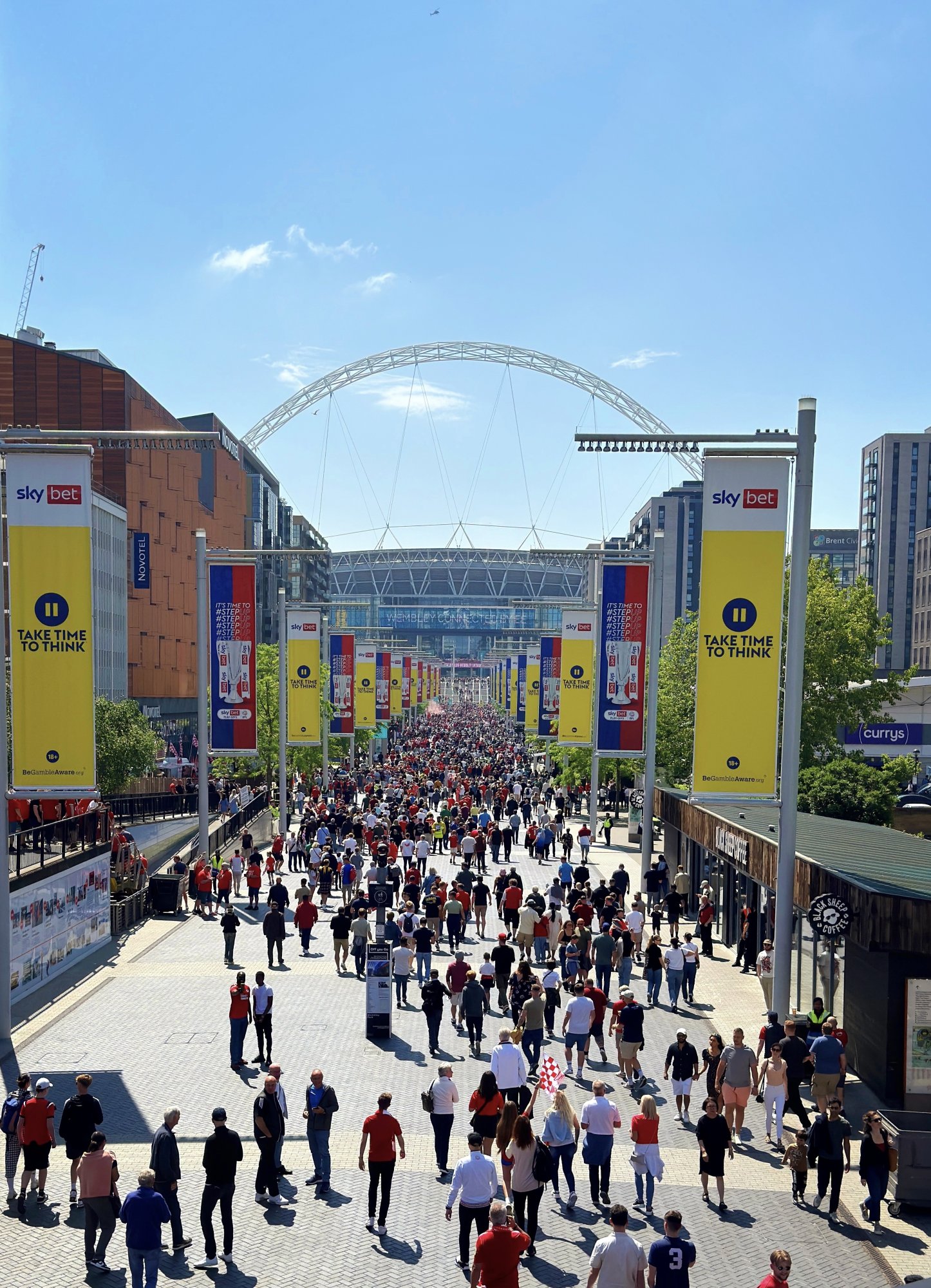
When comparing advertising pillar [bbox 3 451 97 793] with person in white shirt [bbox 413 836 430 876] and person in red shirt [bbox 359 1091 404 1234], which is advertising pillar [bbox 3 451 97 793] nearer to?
person in red shirt [bbox 359 1091 404 1234]

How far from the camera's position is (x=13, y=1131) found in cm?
1176

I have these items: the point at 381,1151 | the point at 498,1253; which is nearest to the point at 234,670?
the point at 381,1151

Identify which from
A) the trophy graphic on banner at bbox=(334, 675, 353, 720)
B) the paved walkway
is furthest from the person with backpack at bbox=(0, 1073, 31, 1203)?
the trophy graphic on banner at bbox=(334, 675, 353, 720)

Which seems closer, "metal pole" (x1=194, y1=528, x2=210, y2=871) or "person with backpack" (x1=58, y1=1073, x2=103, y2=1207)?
"person with backpack" (x1=58, y1=1073, x2=103, y2=1207)

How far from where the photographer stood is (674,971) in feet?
64.3

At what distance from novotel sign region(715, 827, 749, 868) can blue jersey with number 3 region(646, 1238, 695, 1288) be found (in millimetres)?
13624

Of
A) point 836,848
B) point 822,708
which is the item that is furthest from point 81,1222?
point 822,708

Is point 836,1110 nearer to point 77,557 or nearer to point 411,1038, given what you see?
point 411,1038

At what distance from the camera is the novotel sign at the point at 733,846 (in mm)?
22139

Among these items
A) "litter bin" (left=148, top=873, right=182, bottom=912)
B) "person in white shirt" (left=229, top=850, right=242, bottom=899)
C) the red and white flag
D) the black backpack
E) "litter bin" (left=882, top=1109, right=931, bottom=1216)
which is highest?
the red and white flag

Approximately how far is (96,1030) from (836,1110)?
36.1 feet

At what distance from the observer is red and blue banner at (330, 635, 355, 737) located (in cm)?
4906

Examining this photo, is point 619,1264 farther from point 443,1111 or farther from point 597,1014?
point 597,1014

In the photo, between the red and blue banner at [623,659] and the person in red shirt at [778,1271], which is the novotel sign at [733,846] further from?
the person in red shirt at [778,1271]
